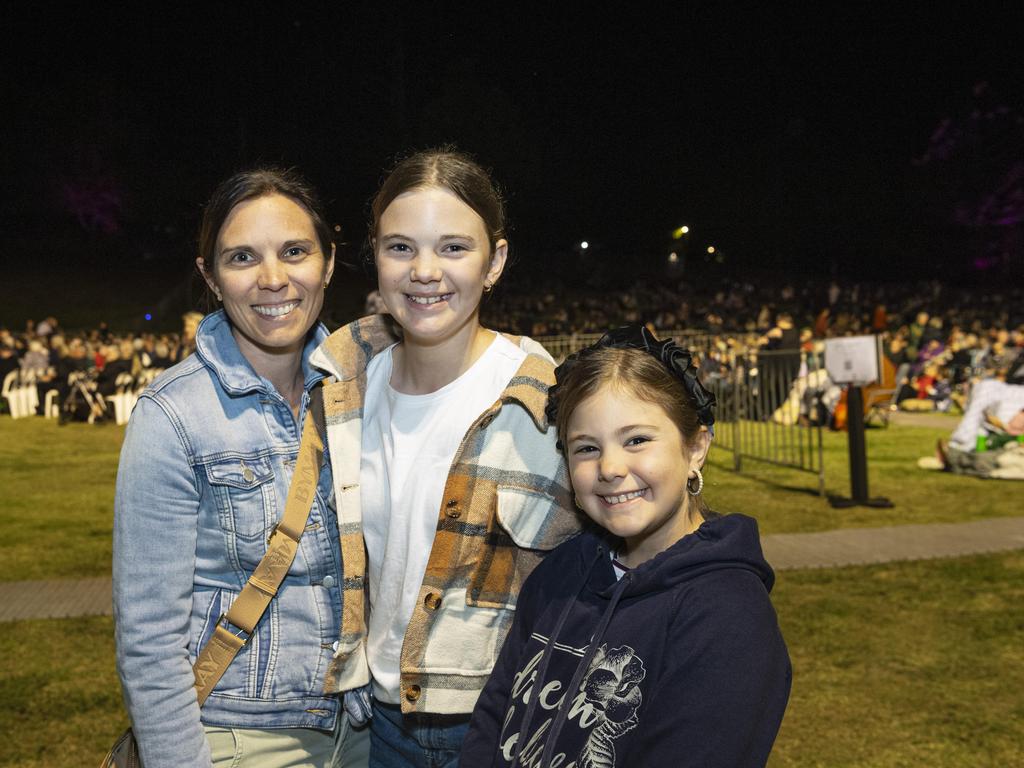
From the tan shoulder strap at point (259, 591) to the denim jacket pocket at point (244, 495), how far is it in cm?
3

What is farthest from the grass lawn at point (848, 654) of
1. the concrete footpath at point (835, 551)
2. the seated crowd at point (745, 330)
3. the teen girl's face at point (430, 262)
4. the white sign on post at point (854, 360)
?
the seated crowd at point (745, 330)

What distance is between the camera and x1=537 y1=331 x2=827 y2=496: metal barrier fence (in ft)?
37.7

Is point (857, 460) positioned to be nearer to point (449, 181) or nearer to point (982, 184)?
point (449, 181)

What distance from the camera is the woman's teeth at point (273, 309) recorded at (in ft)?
6.96

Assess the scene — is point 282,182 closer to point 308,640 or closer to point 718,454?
point 308,640

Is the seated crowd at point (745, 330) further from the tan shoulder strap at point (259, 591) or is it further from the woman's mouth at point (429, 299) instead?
the tan shoulder strap at point (259, 591)

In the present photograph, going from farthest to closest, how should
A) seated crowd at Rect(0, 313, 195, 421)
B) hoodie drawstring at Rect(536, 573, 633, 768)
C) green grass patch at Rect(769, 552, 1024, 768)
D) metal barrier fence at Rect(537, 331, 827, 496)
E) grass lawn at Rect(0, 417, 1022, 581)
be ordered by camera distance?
seated crowd at Rect(0, 313, 195, 421)
metal barrier fence at Rect(537, 331, 827, 496)
grass lawn at Rect(0, 417, 1022, 581)
green grass patch at Rect(769, 552, 1024, 768)
hoodie drawstring at Rect(536, 573, 633, 768)

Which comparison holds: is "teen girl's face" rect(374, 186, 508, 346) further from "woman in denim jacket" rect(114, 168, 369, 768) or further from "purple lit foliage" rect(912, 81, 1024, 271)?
"purple lit foliage" rect(912, 81, 1024, 271)

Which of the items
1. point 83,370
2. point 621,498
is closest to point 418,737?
point 621,498

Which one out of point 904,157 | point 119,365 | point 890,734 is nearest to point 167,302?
point 119,365

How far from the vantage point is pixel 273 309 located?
6.98 feet

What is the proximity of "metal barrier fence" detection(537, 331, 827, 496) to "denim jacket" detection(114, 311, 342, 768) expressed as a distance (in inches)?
318

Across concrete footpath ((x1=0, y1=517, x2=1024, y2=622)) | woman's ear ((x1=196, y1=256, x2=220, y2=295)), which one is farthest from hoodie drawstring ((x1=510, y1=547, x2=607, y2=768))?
concrete footpath ((x1=0, y1=517, x2=1024, y2=622))

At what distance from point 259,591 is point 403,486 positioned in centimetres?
37
